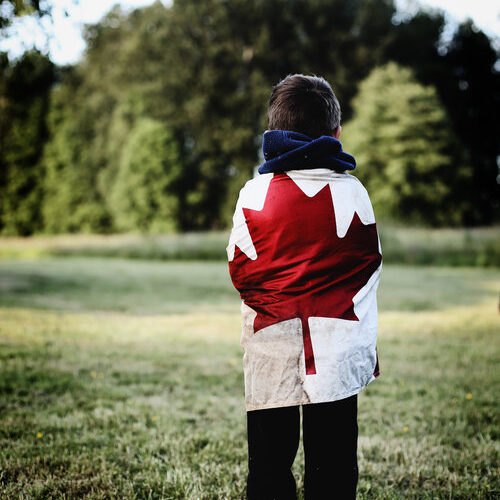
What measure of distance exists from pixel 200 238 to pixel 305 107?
20.9m

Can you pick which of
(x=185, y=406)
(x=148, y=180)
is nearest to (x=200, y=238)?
(x=148, y=180)

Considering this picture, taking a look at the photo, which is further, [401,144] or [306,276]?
[401,144]

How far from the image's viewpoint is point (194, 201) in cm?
3366

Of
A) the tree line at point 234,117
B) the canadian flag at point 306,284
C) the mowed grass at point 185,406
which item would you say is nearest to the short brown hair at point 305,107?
the canadian flag at point 306,284

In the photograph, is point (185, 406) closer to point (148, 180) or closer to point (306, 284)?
point (306, 284)

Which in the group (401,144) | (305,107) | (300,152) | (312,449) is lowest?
(312,449)

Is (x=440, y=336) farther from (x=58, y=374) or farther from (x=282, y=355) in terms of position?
(x=282, y=355)

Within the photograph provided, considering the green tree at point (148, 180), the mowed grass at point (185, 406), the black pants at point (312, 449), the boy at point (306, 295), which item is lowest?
the mowed grass at point (185, 406)

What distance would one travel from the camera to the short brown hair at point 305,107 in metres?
1.83

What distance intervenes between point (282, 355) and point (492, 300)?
31.9 feet

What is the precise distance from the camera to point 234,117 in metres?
32.9

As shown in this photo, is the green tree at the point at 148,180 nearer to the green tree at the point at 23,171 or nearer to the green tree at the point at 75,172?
→ the green tree at the point at 75,172

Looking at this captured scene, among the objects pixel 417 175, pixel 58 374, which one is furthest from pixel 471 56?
pixel 58 374

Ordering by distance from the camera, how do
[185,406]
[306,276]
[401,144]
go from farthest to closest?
1. [401,144]
2. [185,406]
3. [306,276]
